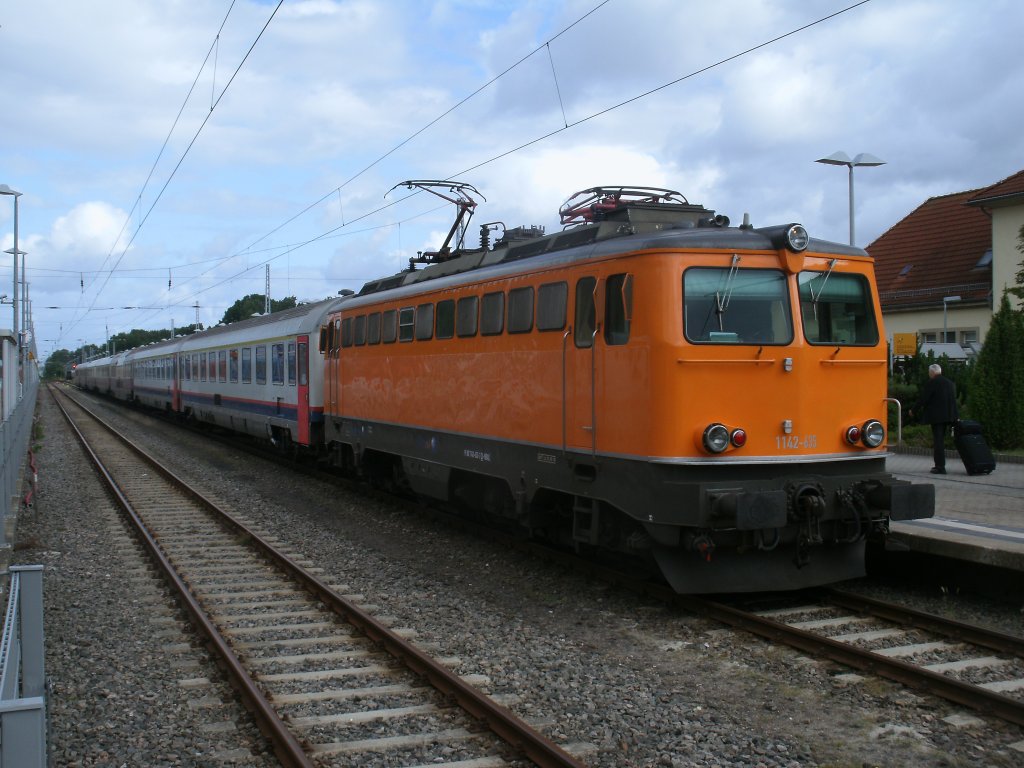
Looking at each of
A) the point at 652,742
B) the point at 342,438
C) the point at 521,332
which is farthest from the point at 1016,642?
the point at 342,438

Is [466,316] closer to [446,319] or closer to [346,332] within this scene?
[446,319]

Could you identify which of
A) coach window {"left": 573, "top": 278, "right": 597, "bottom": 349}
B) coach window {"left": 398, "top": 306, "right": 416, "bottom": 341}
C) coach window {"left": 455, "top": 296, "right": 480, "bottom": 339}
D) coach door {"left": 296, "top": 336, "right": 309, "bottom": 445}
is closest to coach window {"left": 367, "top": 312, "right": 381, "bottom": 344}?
coach window {"left": 398, "top": 306, "right": 416, "bottom": 341}

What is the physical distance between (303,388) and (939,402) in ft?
36.0

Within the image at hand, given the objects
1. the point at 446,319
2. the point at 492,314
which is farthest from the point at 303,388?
the point at 492,314

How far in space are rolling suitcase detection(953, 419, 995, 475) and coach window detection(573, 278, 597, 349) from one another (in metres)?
7.67

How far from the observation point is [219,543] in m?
11.8

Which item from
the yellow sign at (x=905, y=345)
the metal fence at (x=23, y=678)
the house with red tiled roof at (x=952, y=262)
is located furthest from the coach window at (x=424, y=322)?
the house with red tiled roof at (x=952, y=262)

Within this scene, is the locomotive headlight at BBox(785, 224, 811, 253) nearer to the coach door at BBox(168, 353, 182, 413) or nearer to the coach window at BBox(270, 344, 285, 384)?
the coach window at BBox(270, 344, 285, 384)

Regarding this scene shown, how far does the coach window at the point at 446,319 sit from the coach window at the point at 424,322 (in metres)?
0.21

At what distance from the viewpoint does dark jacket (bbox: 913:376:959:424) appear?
13.5 metres

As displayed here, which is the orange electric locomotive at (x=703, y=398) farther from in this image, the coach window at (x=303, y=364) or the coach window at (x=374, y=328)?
the coach window at (x=303, y=364)

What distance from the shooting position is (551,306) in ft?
29.1

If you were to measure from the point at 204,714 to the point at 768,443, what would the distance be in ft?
14.7

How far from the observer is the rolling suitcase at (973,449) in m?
13.4
